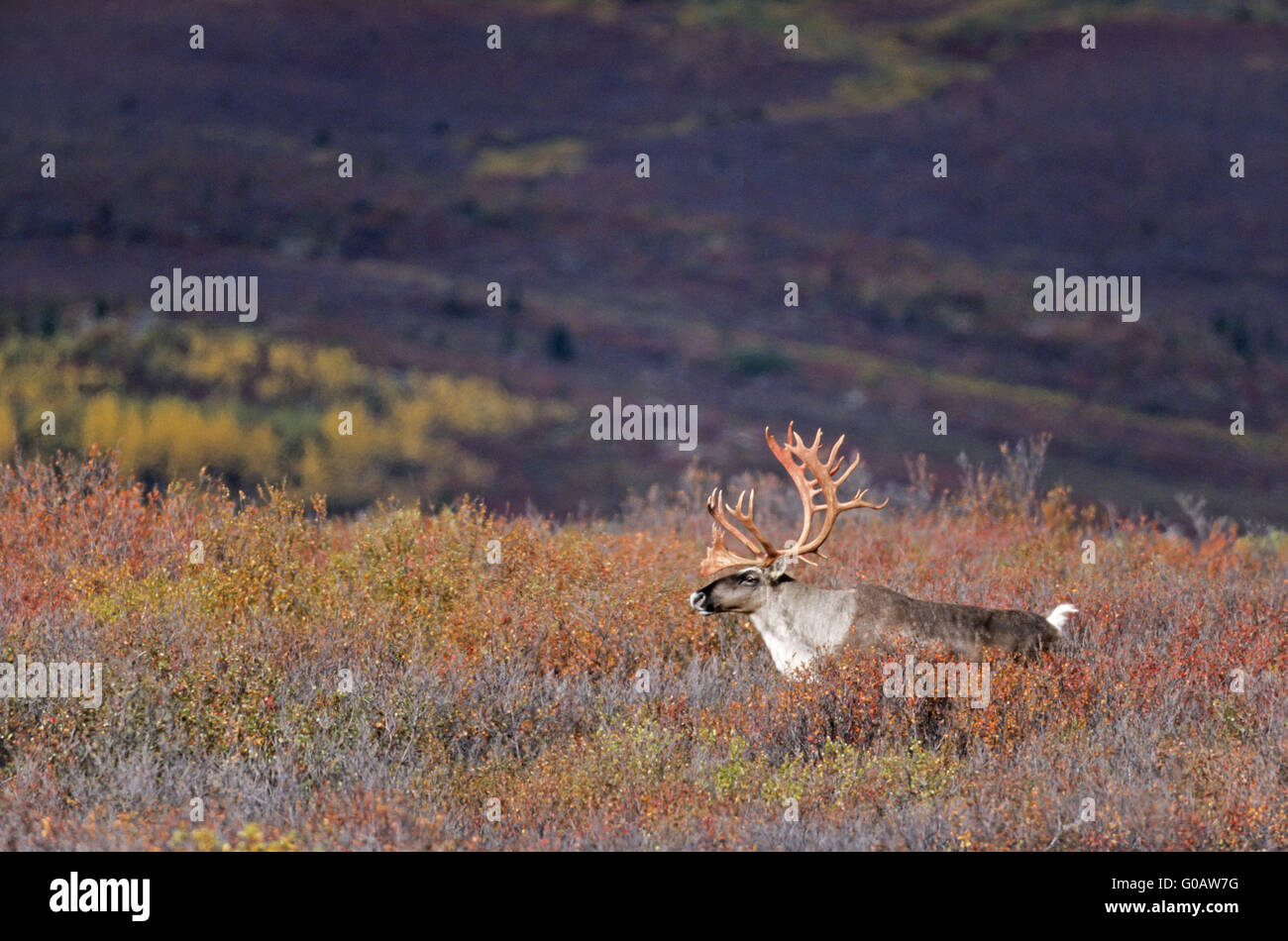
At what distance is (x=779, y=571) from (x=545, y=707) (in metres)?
1.79

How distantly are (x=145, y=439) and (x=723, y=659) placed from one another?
27.5 meters

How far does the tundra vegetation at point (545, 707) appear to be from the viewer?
699cm

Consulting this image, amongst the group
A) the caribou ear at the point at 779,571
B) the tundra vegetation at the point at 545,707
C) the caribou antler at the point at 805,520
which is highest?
the caribou antler at the point at 805,520

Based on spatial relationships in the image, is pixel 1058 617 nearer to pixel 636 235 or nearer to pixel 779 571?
pixel 779 571

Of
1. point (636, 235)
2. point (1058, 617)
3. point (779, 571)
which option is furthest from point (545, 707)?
point (636, 235)

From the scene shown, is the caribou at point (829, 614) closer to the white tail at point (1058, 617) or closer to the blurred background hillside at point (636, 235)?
the white tail at point (1058, 617)

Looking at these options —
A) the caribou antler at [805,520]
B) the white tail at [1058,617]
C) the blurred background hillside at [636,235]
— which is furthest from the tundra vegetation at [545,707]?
the blurred background hillside at [636,235]

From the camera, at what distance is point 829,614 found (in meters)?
9.17

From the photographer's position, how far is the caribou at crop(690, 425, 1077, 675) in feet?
29.3

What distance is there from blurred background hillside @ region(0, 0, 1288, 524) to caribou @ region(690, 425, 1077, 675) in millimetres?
22934

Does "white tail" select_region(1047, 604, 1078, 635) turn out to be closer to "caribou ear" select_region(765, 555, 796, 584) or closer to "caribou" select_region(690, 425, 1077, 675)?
"caribou" select_region(690, 425, 1077, 675)

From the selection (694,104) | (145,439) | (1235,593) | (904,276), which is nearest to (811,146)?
(694,104)

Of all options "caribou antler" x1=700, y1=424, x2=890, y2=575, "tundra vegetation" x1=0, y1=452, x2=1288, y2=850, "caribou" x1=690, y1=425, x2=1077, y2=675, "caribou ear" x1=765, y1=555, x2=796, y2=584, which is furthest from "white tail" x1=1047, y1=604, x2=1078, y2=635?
"caribou ear" x1=765, y1=555, x2=796, y2=584

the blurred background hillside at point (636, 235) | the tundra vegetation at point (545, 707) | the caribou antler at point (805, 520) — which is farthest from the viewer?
the blurred background hillside at point (636, 235)
